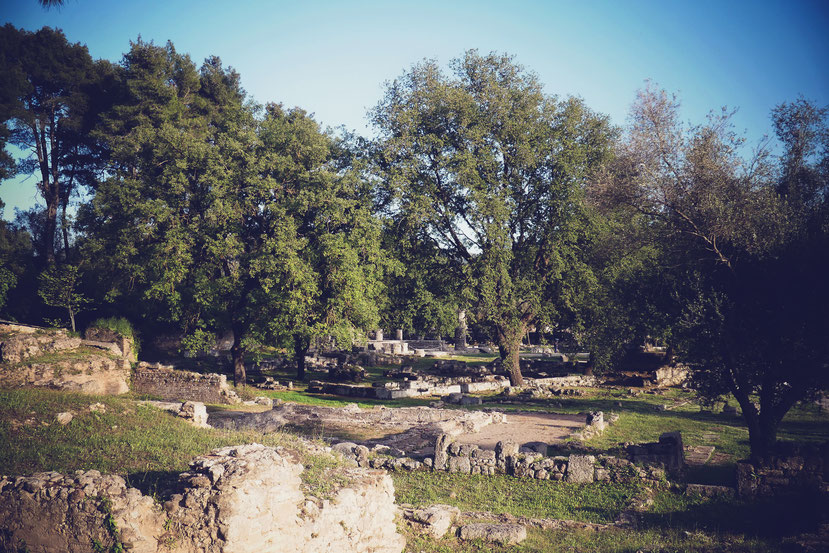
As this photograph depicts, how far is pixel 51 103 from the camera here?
32500 millimetres

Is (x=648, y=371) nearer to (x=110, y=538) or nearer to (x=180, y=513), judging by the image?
(x=180, y=513)

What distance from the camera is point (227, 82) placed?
41.6 m

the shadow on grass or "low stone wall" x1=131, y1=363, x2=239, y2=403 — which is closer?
the shadow on grass

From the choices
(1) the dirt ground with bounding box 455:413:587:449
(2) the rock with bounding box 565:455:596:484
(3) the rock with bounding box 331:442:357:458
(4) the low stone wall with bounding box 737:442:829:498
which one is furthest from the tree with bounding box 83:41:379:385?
(4) the low stone wall with bounding box 737:442:829:498

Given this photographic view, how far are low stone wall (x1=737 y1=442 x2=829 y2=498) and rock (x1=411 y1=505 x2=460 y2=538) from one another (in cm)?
607

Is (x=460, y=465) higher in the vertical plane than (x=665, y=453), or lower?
lower

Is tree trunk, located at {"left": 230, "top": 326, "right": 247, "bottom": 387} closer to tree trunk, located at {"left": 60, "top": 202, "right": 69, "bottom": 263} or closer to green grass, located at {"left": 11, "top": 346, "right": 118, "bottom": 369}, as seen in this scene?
green grass, located at {"left": 11, "top": 346, "right": 118, "bottom": 369}

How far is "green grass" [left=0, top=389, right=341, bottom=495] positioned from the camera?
8.65m

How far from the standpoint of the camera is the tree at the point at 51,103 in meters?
30.0

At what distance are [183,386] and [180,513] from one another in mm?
16289

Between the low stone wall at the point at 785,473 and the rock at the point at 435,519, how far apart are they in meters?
6.07

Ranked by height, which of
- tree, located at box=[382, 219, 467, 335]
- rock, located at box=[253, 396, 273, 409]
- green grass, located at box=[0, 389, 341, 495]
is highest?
tree, located at box=[382, 219, 467, 335]

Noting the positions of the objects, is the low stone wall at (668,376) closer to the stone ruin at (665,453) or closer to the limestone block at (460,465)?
the stone ruin at (665,453)

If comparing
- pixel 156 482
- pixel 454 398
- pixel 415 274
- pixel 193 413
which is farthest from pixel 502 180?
pixel 156 482
